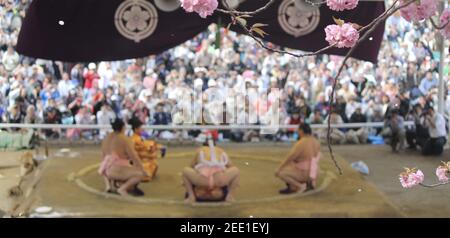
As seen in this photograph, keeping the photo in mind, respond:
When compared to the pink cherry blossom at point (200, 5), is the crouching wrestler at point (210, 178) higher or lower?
lower

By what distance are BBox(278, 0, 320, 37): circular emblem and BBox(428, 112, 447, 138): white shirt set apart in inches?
75.4

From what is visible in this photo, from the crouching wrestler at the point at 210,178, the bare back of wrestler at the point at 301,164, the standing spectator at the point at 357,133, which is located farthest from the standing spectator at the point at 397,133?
the crouching wrestler at the point at 210,178

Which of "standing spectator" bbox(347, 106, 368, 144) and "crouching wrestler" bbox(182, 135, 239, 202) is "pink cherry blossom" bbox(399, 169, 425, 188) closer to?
"crouching wrestler" bbox(182, 135, 239, 202)

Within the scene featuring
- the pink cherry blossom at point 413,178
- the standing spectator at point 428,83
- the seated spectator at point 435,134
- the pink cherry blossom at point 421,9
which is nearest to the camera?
the pink cherry blossom at point 421,9

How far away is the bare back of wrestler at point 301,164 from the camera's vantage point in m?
4.58

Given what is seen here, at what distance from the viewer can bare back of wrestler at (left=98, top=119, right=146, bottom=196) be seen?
4.52 m

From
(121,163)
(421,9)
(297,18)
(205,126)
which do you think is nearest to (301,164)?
(297,18)

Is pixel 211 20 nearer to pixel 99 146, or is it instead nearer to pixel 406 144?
pixel 99 146

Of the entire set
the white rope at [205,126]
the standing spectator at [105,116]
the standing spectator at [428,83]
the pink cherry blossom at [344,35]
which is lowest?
the white rope at [205,126]

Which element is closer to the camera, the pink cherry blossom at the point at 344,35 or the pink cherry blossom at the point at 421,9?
the pink cherry blossom at the point at 344,35

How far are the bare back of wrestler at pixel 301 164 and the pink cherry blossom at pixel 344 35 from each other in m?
2.85

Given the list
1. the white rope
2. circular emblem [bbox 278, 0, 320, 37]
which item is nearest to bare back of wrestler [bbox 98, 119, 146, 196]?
circular emblem [bbox 278, 0, 320, 37]

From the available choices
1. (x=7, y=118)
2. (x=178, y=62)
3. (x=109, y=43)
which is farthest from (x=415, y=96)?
(x=7, y=118)

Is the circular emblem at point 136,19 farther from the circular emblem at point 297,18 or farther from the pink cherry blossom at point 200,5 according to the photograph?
the pink cherry blossom at point 200,5
